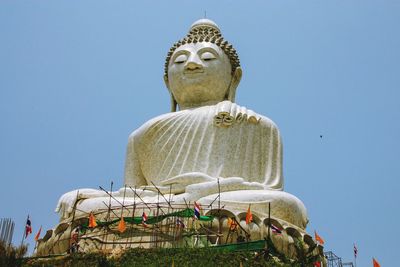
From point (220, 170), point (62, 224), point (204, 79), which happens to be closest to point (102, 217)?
point (62, 224)

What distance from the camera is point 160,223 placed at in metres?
9.01

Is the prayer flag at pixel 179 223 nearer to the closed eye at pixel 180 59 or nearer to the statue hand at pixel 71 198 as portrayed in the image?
the statue hand at pixel 71 198

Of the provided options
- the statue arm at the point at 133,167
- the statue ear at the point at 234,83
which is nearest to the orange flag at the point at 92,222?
the statue arm at the point at 133,167

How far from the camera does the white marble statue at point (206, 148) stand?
9992mm

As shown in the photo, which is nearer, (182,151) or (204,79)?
(182,151)

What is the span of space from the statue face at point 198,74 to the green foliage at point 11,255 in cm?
535

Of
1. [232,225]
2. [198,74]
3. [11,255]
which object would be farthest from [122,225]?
[198,74]

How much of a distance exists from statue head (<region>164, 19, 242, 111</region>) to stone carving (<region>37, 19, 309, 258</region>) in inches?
0.7

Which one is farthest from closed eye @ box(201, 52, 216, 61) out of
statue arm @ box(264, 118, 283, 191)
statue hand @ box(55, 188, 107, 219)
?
statue hand @ box(55, 188, 107, 219)

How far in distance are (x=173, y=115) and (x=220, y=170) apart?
1444 mm

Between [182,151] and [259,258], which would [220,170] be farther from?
[259,258]

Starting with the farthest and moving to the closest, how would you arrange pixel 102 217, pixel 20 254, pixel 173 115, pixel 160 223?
pixel 173 115 → pixel 102 217 → pixel 160 223 → pixel 20 254

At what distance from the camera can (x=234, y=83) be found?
13.0m

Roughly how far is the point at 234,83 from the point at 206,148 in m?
2.06
